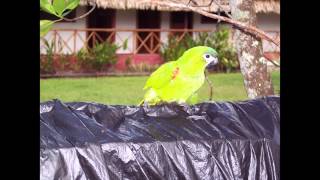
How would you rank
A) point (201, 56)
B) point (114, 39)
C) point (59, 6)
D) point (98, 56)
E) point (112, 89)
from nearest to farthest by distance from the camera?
point (59, 6) < point (201, 56) < point (112, 89) < point (98, 56) < point (114, 39)

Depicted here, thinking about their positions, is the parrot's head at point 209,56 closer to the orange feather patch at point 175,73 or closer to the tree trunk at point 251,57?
the orange feather patch at point 175,73

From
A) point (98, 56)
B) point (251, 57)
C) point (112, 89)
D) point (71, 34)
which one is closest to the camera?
point (251, 57)

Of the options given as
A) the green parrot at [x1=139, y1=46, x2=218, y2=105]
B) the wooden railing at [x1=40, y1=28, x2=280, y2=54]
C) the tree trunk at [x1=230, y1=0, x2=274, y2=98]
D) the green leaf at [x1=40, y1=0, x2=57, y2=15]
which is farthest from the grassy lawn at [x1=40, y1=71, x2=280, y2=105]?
the green leaf at [x1=40, y1=0, x2=57, y2=15]

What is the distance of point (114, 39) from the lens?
28.2 feet

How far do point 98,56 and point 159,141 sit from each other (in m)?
5.98

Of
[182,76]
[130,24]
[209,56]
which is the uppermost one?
[130,24]

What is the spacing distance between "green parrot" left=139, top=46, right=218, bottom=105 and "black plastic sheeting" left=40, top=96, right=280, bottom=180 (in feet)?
0.63

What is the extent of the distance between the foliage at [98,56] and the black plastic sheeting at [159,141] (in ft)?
17.8

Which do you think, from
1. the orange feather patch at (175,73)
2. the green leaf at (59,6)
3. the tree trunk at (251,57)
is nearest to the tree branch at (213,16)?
the green leaf at (59,6)

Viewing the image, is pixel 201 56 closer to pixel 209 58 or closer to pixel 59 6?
pixel 209 58

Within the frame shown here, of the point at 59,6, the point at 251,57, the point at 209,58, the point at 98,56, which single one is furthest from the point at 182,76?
the point at 98,56
